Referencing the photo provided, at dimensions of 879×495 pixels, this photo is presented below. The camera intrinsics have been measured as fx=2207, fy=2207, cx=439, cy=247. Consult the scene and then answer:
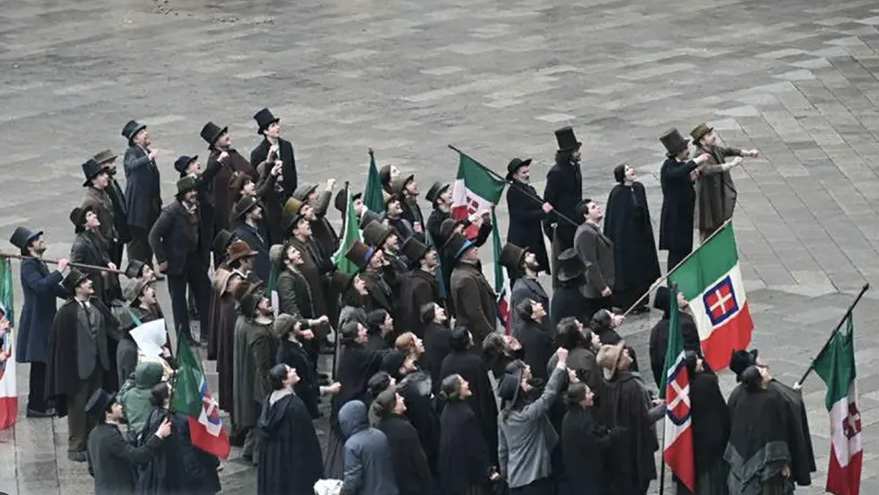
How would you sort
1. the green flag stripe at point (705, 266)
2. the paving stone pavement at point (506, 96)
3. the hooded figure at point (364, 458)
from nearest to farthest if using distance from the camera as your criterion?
the hooded figure at point (364, 458), the green flag stripe at point (705, 266), the paving stone pavement at point (506, 96)

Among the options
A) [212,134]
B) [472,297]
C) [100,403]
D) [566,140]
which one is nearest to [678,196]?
[566,140]

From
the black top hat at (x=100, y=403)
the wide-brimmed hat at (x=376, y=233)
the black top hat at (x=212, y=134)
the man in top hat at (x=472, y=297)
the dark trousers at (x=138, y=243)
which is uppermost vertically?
the black top hat at (x=212, y=134)

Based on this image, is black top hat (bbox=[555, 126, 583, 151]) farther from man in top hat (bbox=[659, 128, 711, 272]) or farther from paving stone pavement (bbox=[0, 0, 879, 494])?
paving stone pavement (bbox=[0, 0, 879, 494])

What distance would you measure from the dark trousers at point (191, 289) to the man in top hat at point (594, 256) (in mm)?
3630

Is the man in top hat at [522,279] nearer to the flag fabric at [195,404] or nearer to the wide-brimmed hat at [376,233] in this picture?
the wide-brimmed hat at [376,233]

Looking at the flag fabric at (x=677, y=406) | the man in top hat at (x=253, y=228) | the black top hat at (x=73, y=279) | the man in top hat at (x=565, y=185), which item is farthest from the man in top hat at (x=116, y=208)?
the flag fabric at (x=677, y=406)

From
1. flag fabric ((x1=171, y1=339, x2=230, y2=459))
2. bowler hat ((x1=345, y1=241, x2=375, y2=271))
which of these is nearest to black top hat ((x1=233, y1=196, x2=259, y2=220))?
bowler hat ((x1=345, y1=241, x2=375, y2=271))

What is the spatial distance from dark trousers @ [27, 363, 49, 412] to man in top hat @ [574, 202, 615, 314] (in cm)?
492

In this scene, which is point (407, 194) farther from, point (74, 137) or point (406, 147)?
point (74, 137)

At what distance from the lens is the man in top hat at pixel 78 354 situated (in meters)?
18.7

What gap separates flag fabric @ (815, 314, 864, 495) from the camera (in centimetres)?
1688

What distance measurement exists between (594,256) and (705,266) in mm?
3001

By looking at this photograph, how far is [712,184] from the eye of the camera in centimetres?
2245

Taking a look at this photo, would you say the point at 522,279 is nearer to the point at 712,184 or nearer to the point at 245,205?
the point at 245,205
